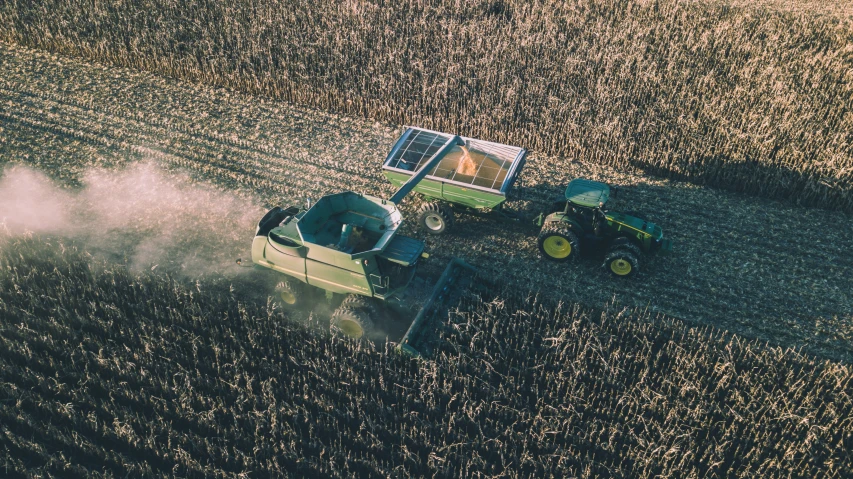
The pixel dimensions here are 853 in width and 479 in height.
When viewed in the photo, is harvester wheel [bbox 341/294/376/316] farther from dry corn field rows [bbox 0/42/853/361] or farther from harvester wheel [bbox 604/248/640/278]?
harvester wheel [bbox 604/248/640/278]

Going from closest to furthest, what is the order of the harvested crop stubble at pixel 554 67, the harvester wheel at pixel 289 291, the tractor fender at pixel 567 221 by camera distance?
the harvester wheel at pixel 289 291, the tractor fender at pixel 567 221, the harvested crop stubble at pixel 554 67

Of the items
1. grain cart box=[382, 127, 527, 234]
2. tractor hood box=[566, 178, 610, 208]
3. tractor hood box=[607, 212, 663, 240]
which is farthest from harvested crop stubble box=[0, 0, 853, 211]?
tractor hood box=[607, 212, 663, 240]

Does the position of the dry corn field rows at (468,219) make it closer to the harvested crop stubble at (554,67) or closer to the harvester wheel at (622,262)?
the harvester wheel at (622,262)

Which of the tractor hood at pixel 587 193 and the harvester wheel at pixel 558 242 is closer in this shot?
the tractor hood at pixel 587 193

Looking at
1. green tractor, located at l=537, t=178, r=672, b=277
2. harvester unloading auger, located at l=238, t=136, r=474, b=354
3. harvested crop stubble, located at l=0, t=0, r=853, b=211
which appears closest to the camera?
harvester unloading auger, located at l=238, t=136, r=474, b=354

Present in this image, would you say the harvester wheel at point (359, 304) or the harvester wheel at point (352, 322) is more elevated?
the harvester wheel at point (359, 304)

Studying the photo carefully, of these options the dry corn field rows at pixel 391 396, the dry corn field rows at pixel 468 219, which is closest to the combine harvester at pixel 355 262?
the dry corn field rows at pixel 391 396

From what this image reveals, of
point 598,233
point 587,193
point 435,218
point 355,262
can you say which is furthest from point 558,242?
point 355,262

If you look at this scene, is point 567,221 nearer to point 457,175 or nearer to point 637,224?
point 637,224
